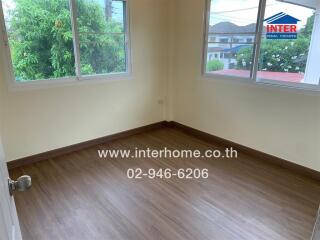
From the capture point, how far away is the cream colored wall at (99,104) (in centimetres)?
284

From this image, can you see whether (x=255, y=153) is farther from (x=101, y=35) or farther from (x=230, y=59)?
(x=101, y=35)

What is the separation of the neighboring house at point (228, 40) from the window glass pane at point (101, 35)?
1240 mm

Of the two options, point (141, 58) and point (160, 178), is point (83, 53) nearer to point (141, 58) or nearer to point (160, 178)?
point (141, 58)

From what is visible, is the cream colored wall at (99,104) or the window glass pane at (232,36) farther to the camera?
the window glass pane at (232,36)

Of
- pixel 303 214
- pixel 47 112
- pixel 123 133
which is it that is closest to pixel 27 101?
pixel 47 112

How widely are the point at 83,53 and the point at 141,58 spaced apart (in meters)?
0.90

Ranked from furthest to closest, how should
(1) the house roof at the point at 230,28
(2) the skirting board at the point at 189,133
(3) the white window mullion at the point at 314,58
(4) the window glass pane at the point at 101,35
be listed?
(4) the window glass pane at the point at 101,35
(1) the house roof at the point at 230,28
(2) the skirting board at the point at 189,133
(3) the white window mullion at the point at 314,58

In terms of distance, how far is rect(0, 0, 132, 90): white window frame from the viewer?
257 cm

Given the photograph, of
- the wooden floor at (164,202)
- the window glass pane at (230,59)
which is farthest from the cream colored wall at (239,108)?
the wooden floor at (164,202)

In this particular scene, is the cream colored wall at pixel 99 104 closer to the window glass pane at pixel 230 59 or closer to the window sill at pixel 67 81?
the window sill at pixel 67 81

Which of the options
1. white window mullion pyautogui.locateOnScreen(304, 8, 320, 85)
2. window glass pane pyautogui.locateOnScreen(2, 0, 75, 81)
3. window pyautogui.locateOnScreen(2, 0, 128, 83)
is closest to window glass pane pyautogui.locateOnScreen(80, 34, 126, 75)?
window pyautogui.locateOnScreen(2, 0, 128, 83)

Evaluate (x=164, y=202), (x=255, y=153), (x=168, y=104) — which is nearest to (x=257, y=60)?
(x=255, y=153)

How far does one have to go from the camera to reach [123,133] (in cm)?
379

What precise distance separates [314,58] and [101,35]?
2.50 m
